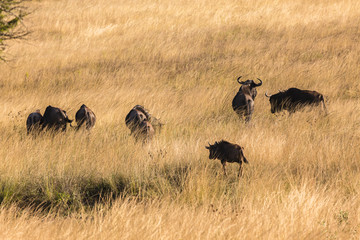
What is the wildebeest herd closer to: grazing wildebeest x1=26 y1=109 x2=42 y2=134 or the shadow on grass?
grazing wildebeest x1=26 y1=109 x2=42 y2=134

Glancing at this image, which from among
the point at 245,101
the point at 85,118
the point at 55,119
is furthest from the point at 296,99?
the point at 55,119

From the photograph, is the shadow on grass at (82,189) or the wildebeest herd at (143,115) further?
A: the wildebeest herd at (143,115)

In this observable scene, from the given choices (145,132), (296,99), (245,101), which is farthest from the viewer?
(296,99)

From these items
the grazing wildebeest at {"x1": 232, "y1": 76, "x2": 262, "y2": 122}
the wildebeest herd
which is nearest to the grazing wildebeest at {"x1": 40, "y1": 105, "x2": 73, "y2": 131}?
the wildebeest herd

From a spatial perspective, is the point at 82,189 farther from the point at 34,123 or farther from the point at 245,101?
the point at 245,101

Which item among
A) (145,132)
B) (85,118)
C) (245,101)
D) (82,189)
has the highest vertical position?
(245,101)

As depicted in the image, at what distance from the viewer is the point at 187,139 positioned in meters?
6.95

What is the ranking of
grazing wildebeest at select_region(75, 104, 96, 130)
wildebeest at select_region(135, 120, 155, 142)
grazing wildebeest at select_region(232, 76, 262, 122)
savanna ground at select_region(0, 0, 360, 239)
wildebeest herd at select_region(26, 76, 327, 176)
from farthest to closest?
grazing wildebeest at select_region(232, 76, 262, 122) → grazing wildebeest at select_region(75, 104, 96, 130) → wildebeest herd at select_region(26, 76, 327, 176) → wildebeest at select_region(135, 120, 155, 142) → savanna ground at select_region(0, 0, 360, 239)

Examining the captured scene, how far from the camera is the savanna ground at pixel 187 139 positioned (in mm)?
4051

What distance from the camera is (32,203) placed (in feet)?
16.7

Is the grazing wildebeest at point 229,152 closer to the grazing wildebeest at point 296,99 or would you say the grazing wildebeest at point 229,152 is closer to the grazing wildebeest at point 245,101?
the grazing wildebeest at point 245,101

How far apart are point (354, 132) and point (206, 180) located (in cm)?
272

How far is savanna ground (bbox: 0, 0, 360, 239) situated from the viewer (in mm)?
4051

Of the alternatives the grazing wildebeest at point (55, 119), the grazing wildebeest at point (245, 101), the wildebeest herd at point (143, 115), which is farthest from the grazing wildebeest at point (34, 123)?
the grazing wildebeest at point (245, 101)
